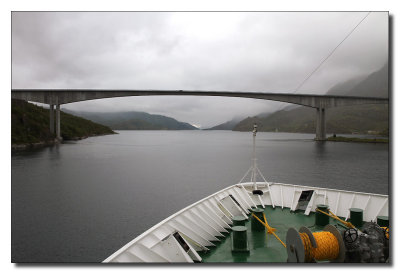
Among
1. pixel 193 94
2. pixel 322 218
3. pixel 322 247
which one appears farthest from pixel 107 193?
pixel 193 94

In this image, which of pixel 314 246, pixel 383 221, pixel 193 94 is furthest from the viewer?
pixel 193 94

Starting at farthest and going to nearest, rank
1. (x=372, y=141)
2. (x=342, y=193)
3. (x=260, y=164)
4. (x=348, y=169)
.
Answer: (x=372, y=141) < (x=260, y=164) < (x=348, y=169) < (x=342, y=193)

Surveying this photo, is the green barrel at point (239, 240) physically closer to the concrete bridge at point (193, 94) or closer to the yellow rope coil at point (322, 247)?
A: the yellow rope coil at point (322, 247)

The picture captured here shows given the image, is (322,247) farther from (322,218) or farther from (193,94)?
(193,94)

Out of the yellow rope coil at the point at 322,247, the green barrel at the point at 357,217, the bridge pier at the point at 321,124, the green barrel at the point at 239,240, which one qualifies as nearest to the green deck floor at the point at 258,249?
the green barrel at the point at 239,240

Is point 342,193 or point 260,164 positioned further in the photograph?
point 260,164

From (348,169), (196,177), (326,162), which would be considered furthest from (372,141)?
(196,177)

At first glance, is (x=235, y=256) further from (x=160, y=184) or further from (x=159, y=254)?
(x=160, y=184)
